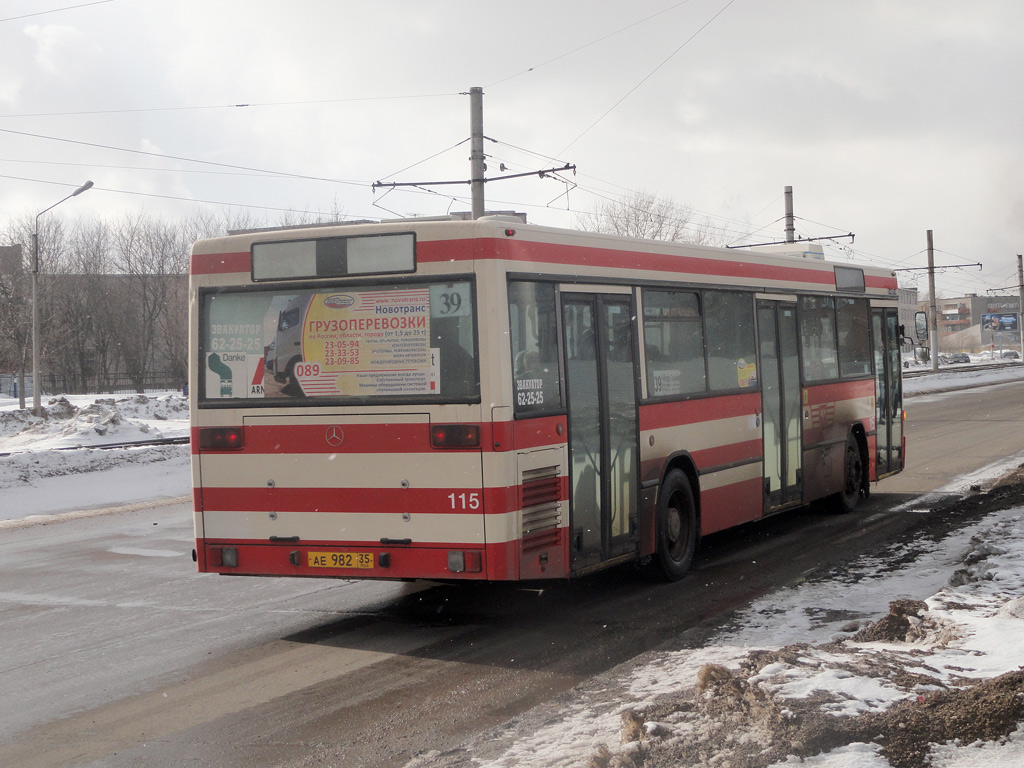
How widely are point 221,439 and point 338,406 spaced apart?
0.96 metres

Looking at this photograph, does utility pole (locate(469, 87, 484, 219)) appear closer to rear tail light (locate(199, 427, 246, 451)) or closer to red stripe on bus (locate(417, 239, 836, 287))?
red stripe on bus (locate(417, 239, 836, 287))

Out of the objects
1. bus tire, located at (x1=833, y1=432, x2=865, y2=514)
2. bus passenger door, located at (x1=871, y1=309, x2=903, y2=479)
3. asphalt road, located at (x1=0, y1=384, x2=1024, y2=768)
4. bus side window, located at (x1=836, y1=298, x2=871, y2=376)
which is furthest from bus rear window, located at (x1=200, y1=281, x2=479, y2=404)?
bus passenger door, located at (x1=871, y1=309, x2=903, y2=479)

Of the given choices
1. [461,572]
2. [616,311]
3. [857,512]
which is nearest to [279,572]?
[461,572]

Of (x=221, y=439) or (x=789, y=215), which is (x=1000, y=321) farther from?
(x=221, y=439)

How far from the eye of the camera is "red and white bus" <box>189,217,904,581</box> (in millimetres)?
7047

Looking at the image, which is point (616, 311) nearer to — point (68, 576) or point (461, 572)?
point (461, 572)

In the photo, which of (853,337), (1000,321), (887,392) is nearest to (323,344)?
(853,337)

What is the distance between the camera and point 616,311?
27.5ft

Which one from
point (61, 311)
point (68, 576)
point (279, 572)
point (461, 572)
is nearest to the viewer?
point (461, 572)

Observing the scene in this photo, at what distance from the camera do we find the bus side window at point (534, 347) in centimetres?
718

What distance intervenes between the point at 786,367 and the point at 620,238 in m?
3.54

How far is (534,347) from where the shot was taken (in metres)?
7.39

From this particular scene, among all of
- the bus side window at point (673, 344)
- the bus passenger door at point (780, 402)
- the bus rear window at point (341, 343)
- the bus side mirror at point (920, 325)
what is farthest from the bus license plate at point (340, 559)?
the bus side mirror at point (920, 325)

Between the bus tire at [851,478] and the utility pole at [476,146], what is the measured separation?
36.2 feet
